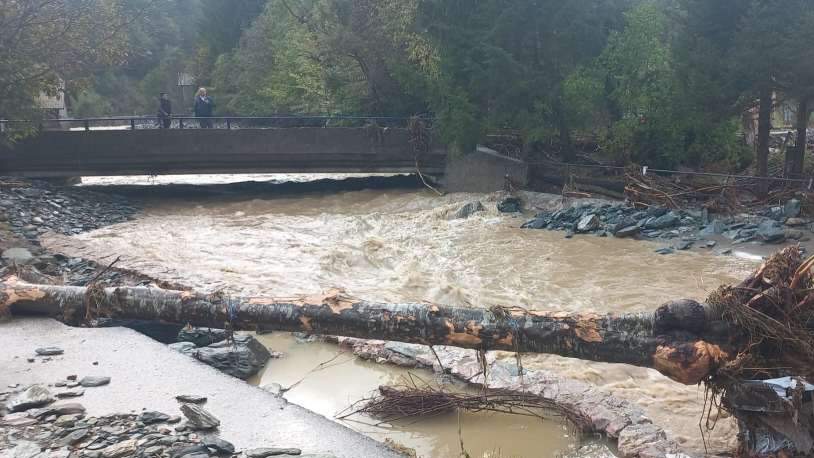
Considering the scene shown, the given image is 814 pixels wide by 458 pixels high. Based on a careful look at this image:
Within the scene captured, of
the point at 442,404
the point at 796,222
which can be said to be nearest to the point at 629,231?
the point at 796,222

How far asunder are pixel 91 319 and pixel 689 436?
20.9 ft

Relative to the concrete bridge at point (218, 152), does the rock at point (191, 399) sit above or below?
below

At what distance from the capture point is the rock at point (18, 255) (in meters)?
11.2

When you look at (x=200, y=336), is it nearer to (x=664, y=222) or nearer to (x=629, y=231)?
(x=629, y=231)

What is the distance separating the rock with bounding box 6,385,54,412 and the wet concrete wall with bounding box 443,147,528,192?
17.9 metres

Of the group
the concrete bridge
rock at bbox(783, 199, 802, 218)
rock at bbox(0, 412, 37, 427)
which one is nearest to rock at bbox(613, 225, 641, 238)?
rock at bbox(783, 199, 802, 218)

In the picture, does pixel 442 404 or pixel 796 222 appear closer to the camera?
pixel 442 404

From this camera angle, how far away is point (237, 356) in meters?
7.20

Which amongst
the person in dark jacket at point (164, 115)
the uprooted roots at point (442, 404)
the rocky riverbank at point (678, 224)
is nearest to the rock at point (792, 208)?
the rocky riverbank at point (678, 224)

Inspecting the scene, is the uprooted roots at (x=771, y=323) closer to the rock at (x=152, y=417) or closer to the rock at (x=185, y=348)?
the rock at (x=152, y=417)

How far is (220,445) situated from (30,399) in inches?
76.8

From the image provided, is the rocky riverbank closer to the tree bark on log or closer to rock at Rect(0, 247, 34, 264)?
the tree bark on log

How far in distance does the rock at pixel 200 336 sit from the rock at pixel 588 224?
11.1 metres

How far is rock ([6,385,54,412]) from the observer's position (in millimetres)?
5309
